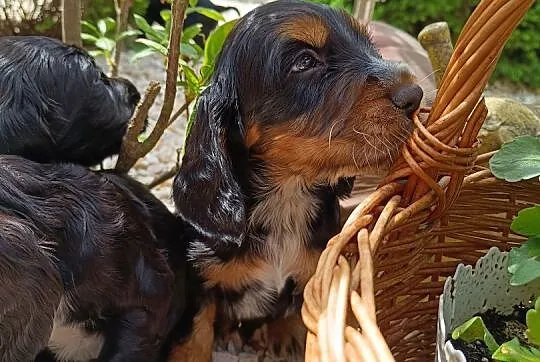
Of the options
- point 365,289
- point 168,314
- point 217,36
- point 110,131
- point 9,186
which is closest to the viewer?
point 365,289

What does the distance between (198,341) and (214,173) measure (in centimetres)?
59

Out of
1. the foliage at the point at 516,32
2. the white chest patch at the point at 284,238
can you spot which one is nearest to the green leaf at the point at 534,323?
the white chest patch at the point at 284,238

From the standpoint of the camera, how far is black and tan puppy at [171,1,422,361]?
1857 millimetres

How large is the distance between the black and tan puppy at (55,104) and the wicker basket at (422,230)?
0.87m

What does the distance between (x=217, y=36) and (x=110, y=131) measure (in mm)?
528

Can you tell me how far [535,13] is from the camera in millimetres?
5496

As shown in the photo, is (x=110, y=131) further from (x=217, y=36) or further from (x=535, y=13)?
(x=535, y=13)

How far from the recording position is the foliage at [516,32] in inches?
217

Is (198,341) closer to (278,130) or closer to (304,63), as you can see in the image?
(278,130)

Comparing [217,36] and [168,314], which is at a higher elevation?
[217,36]

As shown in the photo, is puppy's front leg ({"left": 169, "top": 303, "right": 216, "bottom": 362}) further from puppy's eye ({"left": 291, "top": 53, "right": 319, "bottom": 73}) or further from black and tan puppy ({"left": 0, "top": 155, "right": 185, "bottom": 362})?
puppy's eye ({"left": 291, "top": 53, "right": 319, "bottom": 73})

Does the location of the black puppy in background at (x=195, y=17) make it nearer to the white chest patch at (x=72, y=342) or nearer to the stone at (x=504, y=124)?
the stone at (x=504, y=124)

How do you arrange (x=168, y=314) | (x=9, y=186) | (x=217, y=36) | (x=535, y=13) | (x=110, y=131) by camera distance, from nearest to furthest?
(x=9, y=186) < (x=168, y=314) < (x=110, y=131) < (x=217, y=36) < (x=535, y=13)

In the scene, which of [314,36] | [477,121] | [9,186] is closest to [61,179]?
[9,186]
